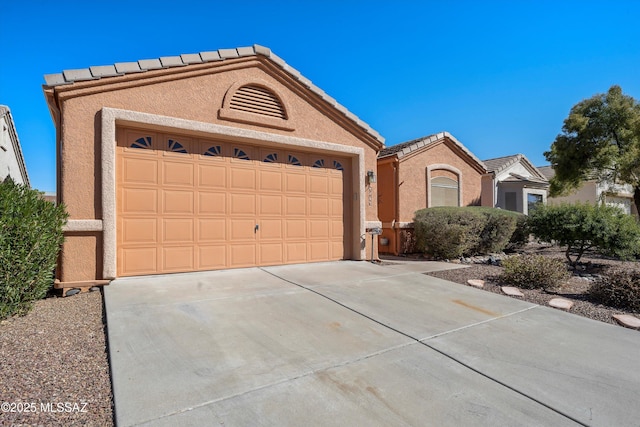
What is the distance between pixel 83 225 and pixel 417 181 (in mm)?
10019

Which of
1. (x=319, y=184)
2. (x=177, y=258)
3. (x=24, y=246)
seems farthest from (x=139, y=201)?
(x=319, y=184)

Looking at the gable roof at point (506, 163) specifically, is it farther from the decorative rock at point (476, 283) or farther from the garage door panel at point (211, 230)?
the garage door panel at point (211, 230)

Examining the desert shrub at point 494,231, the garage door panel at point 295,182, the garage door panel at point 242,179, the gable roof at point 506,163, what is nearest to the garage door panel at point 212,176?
the garage door panel at point 242,179

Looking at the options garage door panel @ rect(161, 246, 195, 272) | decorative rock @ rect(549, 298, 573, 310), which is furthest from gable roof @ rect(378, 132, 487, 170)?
garage door panel @ rect(161, 246, 195, 272)

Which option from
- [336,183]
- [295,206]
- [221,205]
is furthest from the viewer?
[336,183]

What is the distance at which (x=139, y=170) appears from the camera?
6723 mm

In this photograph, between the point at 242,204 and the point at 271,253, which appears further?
the point at 271,253

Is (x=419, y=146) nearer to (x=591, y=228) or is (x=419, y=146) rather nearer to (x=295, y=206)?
(x=591, y=228)

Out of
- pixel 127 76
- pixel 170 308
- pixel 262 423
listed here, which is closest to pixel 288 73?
pixel 127 76

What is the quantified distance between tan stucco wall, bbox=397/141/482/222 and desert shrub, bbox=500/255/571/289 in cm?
472

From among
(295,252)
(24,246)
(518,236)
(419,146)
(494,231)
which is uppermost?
(419,146)

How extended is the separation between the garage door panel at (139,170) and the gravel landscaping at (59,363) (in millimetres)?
2266

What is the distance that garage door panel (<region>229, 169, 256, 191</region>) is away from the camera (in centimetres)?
773

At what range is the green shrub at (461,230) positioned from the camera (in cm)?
1022
